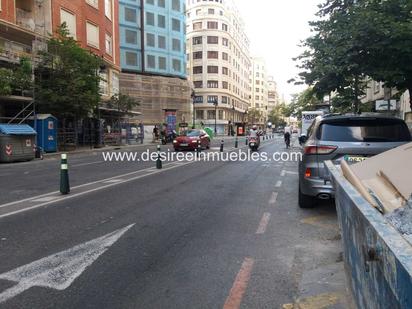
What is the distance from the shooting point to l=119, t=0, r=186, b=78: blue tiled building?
6353cm

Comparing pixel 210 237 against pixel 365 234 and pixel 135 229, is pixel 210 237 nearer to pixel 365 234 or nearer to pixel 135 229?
pixel 135 229

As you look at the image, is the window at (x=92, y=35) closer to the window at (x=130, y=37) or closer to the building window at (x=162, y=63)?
the window at (x=130, y=37)

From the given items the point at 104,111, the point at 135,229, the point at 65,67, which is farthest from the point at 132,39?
the point at 135,229

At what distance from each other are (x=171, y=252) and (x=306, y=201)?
12.2ft

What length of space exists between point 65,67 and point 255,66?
136 metres

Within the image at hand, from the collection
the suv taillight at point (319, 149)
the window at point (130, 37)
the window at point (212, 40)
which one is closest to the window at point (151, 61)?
the window at point (130, 37)

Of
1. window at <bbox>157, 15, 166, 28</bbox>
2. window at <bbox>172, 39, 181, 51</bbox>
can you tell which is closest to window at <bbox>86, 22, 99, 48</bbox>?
window at <bbox>157, 15, 166, 28</bbox>

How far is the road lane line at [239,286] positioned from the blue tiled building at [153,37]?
59858mm

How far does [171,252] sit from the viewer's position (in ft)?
18.4

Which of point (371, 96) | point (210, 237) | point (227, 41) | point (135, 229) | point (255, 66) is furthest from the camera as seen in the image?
point (255, 66)

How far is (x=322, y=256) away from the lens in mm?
5426

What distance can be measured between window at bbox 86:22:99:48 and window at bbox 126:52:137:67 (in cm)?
2286

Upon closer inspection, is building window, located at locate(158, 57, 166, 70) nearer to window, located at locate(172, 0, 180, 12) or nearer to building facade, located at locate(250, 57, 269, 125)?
window, located at locate(172, 0, 180, 12)

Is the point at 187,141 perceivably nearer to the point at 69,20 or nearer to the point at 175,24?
the point at 69,20
